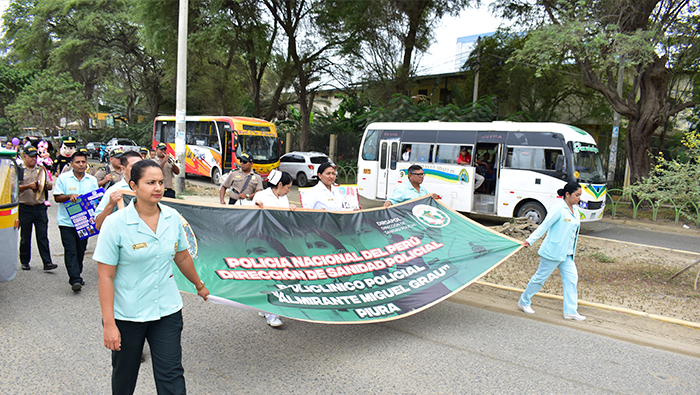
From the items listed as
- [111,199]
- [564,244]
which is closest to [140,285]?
[111,199]

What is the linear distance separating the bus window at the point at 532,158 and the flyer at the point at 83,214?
1035 cm

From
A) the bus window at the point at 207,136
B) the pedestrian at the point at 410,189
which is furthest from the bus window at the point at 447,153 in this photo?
the bus window at the point at 207,136

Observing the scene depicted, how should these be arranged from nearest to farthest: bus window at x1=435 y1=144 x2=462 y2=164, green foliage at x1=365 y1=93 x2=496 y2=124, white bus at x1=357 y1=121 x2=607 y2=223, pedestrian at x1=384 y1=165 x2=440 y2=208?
pedestrian at x1=384 y1=165 x2=440 y2=208, white bus at x1=357 y1=121 x2=607 y2=223, bus window at x1=435 y1=144 x2=462 y2=164, green foliage at x1=365 y1=93 x2=496 y2=124

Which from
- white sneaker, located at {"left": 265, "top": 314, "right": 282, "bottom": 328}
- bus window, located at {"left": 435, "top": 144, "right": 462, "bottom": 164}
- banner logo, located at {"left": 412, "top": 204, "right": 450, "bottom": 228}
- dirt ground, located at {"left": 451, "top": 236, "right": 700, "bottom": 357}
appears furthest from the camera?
bus window, located at {"left": 435, "top": 144, "right": 462, "bottom": 164}

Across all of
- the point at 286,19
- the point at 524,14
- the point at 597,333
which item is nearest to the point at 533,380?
the point at 597,333

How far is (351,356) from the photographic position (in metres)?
4.46

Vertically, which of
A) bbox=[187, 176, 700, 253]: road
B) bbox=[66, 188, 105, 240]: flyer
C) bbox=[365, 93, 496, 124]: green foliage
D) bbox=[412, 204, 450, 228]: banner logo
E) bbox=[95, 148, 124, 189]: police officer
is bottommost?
bbox=[187, 176, 700, 253]: road

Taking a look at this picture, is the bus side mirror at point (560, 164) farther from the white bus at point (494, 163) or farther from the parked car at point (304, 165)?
A: the parked car at point (304, 165)

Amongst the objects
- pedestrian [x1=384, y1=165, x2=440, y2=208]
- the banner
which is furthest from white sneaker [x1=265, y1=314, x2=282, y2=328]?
pedestrian [x1=384, y1=165, x2=440, y2=208]

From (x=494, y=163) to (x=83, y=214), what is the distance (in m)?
11.2

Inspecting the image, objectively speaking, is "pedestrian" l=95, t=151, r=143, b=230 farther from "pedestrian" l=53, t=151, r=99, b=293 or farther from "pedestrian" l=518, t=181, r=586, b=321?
"pedestrian" l=518, t=181, r=586, b=321

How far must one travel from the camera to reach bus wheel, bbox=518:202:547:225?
12234mm

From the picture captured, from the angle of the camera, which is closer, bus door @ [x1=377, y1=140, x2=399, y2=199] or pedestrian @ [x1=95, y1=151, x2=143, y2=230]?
pedestrian @ [x1=95, y1=151, x2=143, y2=230]

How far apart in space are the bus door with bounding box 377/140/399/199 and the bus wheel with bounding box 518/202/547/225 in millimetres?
4249
